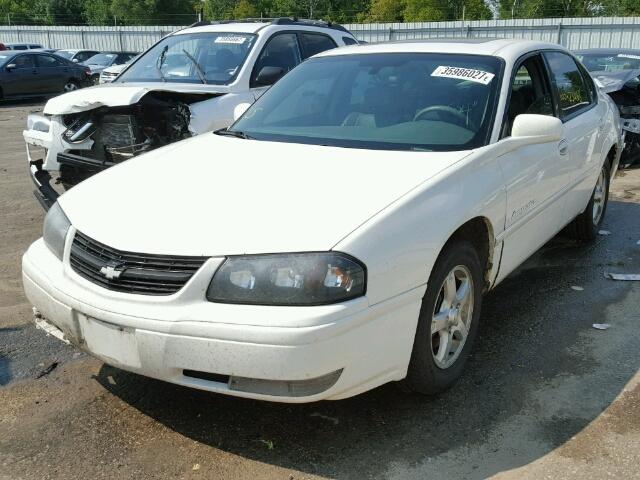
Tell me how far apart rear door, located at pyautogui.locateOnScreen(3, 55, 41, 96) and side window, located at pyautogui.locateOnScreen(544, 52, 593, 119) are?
17601 mm

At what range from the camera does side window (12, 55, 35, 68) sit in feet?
64.2

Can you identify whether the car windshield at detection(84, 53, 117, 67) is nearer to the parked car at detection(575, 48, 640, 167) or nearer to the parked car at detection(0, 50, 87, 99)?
the parked car at detection(0, 50, 87, 99)

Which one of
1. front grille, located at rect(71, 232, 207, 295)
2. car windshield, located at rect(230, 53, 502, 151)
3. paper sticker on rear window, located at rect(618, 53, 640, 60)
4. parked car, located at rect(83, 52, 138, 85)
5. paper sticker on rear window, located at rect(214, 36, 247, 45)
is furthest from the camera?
parked car, located at rect(83, 52, 138, 85)

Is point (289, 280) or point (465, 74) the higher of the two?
point (465, 74)

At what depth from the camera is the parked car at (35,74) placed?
19297 millimetres

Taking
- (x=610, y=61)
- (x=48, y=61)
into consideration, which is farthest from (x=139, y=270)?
(x=48, y=61)

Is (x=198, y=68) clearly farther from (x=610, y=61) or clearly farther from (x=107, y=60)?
(x=107, y=60)

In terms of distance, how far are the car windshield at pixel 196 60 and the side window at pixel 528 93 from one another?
311 centimetres

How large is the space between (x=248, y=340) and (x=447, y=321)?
1.15 metres

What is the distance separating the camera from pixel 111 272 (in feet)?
9.28

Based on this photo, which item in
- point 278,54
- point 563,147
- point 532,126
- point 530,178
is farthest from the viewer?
point 278,54

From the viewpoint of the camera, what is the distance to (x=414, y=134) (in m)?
3.71

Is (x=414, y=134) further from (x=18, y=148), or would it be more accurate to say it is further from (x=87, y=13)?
(x=87, y=13)

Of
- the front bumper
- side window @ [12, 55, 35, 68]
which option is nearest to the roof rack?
the front bumper
